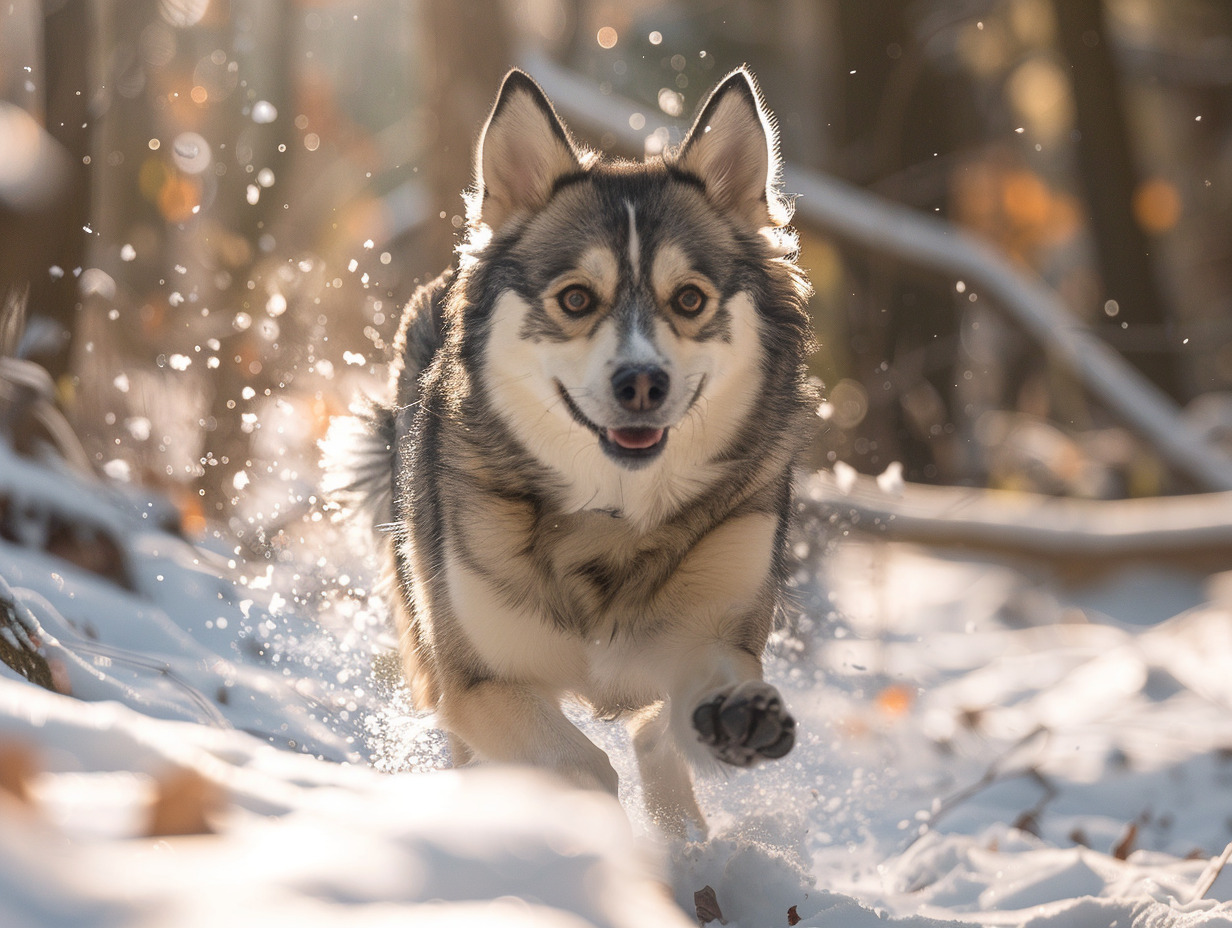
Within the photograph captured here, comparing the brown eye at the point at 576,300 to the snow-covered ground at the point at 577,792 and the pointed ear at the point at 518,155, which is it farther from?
the snow-covered ground at the point at 577,792

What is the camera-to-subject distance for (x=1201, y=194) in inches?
669

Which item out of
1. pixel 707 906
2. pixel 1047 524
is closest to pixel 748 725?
pixel 707 906

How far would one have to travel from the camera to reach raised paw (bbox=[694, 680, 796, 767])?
2432 mm

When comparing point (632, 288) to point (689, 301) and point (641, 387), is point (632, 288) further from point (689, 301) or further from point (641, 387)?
point (641, 387)

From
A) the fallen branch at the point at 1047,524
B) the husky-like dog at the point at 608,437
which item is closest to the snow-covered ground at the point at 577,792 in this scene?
the fallen branch at the point at 1047,524

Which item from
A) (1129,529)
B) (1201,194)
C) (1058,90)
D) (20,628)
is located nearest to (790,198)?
(20,628)

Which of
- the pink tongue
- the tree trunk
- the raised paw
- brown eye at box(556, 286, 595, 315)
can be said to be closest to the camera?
the raised paw

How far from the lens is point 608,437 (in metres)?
2.91

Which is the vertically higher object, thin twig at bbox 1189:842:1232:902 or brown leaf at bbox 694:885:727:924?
thin twig at bbox 1189:842:1232:902

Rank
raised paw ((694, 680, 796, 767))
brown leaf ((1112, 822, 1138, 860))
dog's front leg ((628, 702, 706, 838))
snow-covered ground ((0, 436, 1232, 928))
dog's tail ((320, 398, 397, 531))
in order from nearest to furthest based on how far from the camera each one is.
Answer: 1. snow-covered ground ((0, 436, 1232, 928))
2. raised paw ((694, 680, 796, 767))
3. dog's front leg ((628, 702, 706, 838))
4. brown leaf ((1112, 822, 1138, 860))
5. dog's tail ((320, 398, 397, 531))

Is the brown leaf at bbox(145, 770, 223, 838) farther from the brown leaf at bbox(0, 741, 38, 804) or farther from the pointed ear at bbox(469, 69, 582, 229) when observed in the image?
the pointed ear at bbox(469, 69, 582, 229)

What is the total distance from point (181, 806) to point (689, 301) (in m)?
2.06

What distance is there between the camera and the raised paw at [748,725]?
2.43m

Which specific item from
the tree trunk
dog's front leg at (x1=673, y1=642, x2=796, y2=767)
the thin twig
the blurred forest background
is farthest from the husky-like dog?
the tree trunk
